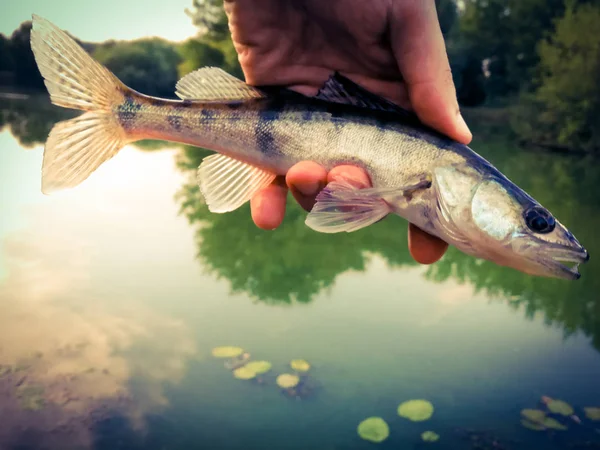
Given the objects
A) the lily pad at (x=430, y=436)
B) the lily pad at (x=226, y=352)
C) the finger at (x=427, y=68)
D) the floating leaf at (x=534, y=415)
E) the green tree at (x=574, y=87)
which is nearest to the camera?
the finger at (x=427, y=68)

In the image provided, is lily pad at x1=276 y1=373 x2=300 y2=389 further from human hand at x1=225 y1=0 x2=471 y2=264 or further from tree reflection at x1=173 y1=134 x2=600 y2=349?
human hand at x1=225 y1=0 x2=471 y2=264

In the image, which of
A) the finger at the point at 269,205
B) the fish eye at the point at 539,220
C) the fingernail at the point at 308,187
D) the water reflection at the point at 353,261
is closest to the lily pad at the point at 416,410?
the water reflection at the point at 353,261

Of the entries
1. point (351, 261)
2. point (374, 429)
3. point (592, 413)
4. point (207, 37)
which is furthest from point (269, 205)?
point (207, 37)

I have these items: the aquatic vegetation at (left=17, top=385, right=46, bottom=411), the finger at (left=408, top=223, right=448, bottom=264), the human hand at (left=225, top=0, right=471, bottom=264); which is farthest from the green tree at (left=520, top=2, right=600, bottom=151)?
the aquatic vegetation at (left=17, top=385, right=46, bottom=411)

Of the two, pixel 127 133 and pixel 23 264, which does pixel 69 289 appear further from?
pixel 127 133

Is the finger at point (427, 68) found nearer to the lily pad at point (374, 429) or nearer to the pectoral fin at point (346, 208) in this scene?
the pectoral fin at point (346, 208)

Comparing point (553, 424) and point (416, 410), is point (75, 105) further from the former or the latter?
point (553, 424)
